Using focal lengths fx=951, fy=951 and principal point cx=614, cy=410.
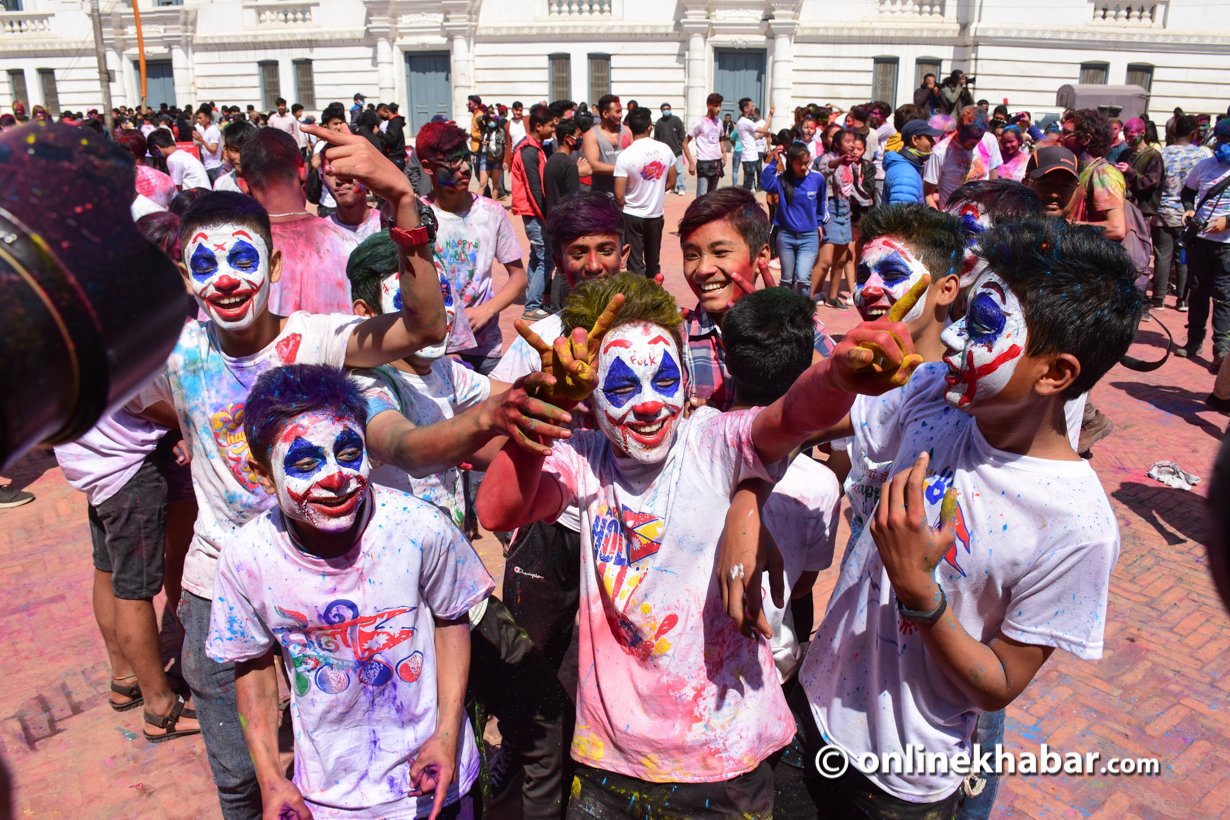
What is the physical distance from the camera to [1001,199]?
411 cm

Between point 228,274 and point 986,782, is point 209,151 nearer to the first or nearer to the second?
point 228,274

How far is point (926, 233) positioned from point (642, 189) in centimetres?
706

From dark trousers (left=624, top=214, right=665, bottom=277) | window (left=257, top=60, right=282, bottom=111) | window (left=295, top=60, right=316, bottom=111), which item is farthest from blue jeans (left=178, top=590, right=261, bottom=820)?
window (left=257, top=60, right=282, bottom=111)

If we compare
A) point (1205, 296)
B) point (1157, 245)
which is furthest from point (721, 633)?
point (1157, 245)

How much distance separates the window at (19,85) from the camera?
1449 inches

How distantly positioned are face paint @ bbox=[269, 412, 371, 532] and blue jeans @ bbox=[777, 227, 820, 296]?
7.71m

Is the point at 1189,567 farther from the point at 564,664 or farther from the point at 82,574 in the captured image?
the point at 82,574

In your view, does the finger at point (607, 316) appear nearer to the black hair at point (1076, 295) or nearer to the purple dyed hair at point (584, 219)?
the black hair at point (1076, 295)

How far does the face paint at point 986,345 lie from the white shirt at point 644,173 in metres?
8.23

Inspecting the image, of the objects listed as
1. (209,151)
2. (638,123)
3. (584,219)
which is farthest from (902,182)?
(209,151)

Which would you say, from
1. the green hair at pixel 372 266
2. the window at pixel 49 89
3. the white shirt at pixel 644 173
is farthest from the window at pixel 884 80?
the window at pixel 49 89

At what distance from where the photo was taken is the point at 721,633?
244 cm

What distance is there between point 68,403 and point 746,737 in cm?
196

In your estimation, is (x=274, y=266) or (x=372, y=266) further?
(x=372, y=266)
